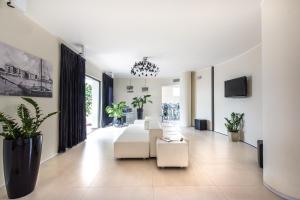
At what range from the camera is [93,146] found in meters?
5.75

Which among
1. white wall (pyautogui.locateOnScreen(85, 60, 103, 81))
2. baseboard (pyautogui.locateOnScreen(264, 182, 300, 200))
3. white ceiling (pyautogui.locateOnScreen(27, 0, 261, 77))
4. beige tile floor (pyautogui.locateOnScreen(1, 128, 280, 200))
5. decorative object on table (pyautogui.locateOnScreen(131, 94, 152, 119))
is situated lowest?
beige tile floor (pyautogui.locateOnScreen(1, 128, 280, 200))

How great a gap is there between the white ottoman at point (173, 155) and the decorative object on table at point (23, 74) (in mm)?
2648

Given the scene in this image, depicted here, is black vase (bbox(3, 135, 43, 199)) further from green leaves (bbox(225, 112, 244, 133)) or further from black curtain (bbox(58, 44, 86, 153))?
green leaves (bbox(225, 112, 244, 133))

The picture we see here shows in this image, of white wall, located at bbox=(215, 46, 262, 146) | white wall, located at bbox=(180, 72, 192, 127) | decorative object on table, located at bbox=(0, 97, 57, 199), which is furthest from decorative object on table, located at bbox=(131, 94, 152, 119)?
decorative object on table, located at bbox=(0, 97, 57, 199)

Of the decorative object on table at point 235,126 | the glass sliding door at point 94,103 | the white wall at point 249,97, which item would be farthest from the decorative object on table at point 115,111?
the decorative object on table at point 235,126

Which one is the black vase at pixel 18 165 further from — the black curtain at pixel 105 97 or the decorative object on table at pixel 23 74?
the black curtain at pixel 105 97

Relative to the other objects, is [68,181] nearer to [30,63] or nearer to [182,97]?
[30,63]

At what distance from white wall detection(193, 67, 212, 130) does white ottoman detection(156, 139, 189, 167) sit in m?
5.30

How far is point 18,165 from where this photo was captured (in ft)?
8.72

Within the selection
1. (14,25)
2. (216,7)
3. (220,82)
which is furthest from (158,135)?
(220,82)

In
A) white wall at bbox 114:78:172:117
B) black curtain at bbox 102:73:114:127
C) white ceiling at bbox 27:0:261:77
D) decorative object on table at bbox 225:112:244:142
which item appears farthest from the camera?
white wall at bbox 114:78:172:117

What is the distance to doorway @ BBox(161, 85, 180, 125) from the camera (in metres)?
12.9

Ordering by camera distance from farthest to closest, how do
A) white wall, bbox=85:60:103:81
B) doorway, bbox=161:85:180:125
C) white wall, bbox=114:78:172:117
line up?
1. doorway, bbox=161:85:180:125
2. white wall, bbox=114:78:172:117
3. white wall, bbox=85:60:103:81

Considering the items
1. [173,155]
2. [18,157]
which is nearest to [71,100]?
[18,157]
